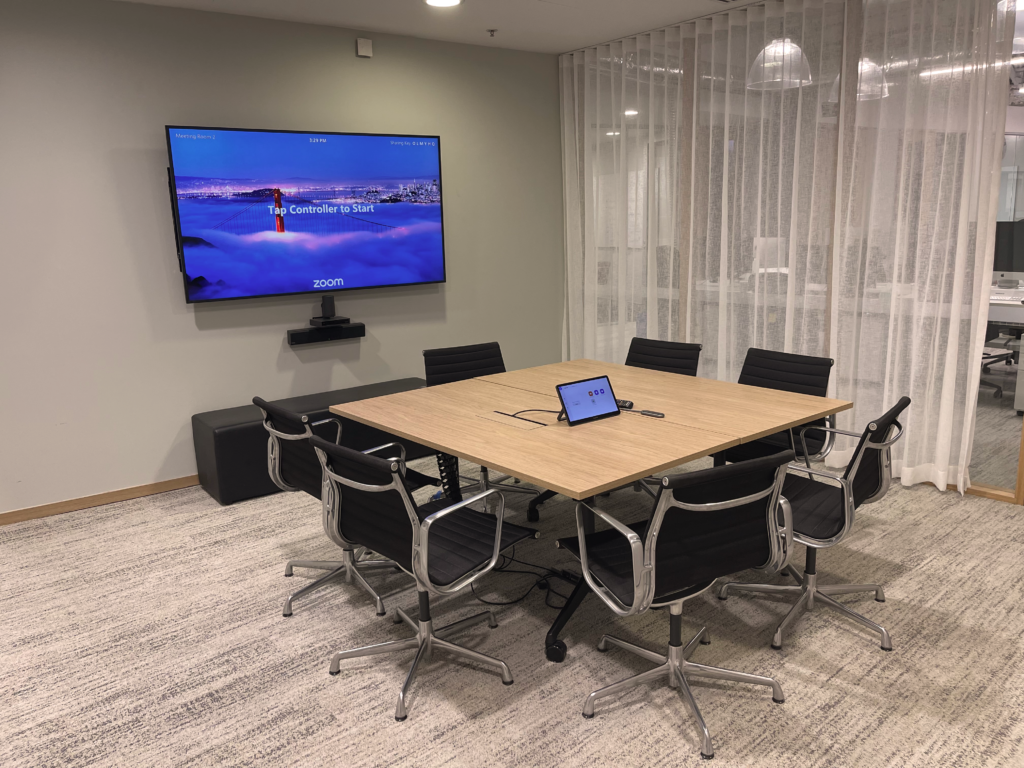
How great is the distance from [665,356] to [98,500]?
3647 millimetres

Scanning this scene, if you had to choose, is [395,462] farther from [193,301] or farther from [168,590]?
[193,301]

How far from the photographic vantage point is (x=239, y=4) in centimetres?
450

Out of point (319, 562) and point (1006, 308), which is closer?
point (319, 562)

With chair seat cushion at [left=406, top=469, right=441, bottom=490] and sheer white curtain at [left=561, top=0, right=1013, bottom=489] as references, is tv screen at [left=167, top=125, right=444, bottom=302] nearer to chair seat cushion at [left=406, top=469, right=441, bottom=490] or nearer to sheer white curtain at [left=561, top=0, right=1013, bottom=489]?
sheer white curtain at [left=561, top=0, right=1013, bottom=489]

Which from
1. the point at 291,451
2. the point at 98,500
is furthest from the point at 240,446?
the point at 291,451

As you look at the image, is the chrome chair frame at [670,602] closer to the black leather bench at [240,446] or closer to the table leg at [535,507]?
the table leg at [535,507]

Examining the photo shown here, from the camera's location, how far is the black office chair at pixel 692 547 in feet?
7.30

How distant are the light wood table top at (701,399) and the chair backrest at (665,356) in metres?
0.19

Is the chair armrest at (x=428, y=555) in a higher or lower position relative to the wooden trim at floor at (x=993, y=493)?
higher

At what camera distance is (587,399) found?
11.1ft

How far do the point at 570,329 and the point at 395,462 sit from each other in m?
4.50

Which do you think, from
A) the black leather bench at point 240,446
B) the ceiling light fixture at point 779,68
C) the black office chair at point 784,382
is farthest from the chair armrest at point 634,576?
the ceiling light fixture at point 779,68

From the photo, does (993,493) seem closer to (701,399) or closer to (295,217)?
(701,399)

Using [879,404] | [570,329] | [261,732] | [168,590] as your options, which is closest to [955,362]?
[879,404]
